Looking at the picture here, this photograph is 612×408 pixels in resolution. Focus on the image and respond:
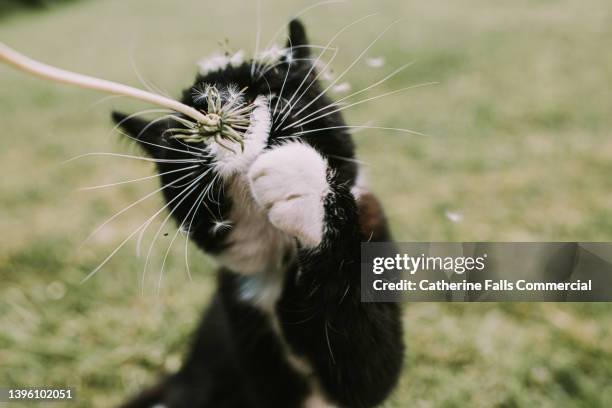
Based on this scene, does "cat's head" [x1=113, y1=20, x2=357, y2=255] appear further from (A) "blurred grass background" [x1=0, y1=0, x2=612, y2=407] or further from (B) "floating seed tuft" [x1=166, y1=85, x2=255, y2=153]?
(A) "blurred grass background" [x1=0, y1=0, x2=612, y2=407]

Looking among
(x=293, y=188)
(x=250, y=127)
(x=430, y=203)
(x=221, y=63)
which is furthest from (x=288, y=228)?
(x=430, y=203)

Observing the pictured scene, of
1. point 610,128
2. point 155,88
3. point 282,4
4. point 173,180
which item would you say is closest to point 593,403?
point 173,180

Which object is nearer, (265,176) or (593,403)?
(265,176)

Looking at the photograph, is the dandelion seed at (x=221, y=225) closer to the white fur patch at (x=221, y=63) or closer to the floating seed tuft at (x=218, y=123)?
the floating seed tuft at (x=218, y=123)

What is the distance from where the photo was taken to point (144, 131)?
118 centimetres

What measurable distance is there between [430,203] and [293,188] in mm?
1488

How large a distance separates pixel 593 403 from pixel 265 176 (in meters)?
1.06

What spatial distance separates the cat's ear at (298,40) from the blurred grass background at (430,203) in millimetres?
343

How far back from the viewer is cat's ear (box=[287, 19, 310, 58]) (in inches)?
47.4

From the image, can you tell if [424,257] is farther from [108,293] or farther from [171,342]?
[108,293]

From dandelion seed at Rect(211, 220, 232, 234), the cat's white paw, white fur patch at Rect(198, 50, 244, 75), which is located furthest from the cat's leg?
white fur patch at Rect(198, 50, 244, 75)

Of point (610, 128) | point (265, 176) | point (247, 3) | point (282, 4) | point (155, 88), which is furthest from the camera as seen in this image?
point (247, 3)

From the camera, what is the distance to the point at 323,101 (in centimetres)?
112

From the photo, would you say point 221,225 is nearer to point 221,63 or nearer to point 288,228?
point 288,228
